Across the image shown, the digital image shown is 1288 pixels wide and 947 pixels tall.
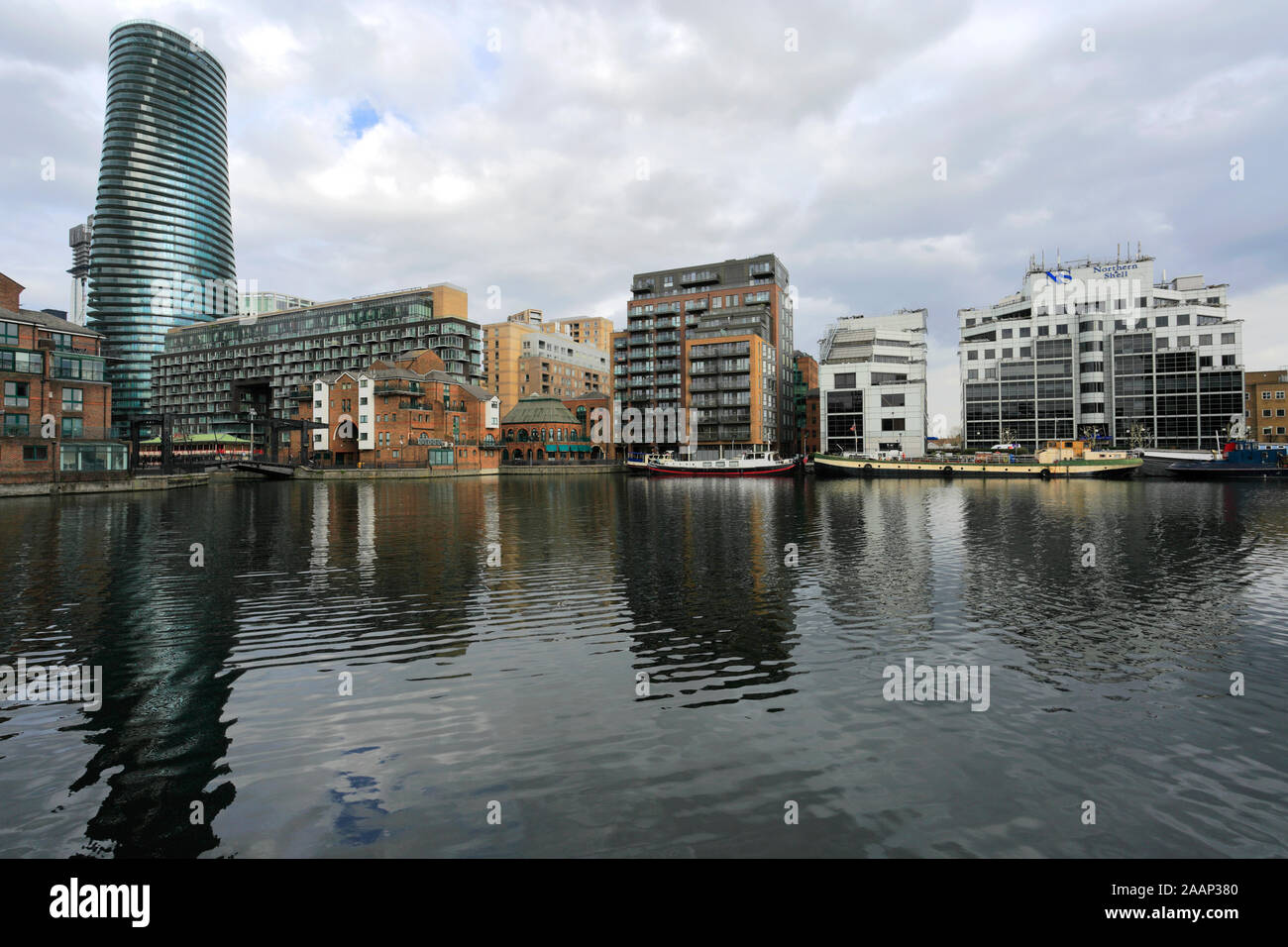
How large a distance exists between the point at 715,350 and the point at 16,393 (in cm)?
11628

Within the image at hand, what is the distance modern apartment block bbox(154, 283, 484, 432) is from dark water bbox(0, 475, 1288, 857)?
145 m

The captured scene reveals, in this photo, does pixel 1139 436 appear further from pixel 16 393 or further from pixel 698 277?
pixel 16 393

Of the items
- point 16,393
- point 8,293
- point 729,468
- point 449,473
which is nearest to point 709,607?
point 16,393

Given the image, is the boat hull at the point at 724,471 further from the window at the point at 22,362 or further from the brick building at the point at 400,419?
the window at the point at 22,362

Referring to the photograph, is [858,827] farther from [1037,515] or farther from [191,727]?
[1037,515]

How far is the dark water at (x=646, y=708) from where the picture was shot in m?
8.28

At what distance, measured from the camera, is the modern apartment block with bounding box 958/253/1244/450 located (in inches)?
4663

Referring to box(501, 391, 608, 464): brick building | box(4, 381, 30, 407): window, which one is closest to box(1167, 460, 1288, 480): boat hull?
box(501, 391, 608, 464): brick building

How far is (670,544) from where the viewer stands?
3278 centimetres

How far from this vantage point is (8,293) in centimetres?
8156

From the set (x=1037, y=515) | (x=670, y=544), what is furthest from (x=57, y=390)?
(x=1037, y=515)

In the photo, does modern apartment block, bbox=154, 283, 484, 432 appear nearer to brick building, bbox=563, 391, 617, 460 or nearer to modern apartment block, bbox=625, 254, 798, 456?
brick building, bbox=563, 391, 617, 460

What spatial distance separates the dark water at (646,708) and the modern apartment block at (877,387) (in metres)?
113

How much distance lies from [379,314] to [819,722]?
184m
